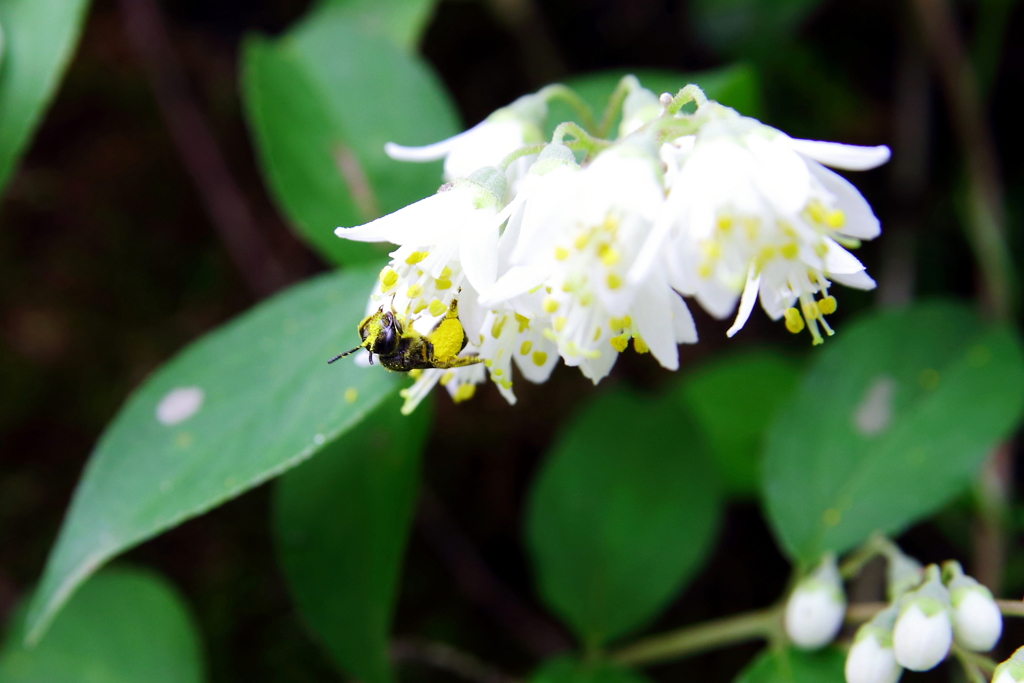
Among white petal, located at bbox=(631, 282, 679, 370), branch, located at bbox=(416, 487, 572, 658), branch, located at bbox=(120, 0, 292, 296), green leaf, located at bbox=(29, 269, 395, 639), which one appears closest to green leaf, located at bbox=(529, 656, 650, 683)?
branch, located at bbox=(416, 487, 572, 658)

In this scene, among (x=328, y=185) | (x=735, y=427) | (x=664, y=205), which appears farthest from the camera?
(x=735, y=427)

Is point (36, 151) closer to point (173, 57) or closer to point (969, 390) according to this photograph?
point (173, 57)

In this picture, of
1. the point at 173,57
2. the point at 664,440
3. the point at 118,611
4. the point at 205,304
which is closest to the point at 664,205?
the point at 664,440

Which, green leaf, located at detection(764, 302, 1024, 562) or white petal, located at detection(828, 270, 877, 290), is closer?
white petal, located at detection(828, 270, 877, 290)

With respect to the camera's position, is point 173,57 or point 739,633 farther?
point 173,57

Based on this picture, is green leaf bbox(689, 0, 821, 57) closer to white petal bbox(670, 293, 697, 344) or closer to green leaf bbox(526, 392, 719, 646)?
green leaf bbox(526, 392, 719, 646)

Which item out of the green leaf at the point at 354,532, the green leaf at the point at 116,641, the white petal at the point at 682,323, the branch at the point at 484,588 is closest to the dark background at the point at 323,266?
the branch at the point at 484,588
